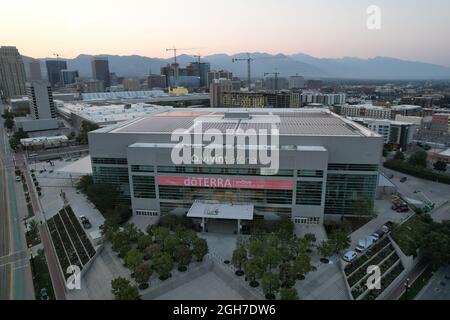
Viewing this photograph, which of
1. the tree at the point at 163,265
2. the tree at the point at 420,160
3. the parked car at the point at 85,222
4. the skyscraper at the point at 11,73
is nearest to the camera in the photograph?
the tree at the point at 163,265

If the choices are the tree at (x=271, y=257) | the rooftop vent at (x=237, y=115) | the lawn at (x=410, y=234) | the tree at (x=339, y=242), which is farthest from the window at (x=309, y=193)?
the rooftop vent at (x=237, y=115)

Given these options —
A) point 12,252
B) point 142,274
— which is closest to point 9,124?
point 12,252

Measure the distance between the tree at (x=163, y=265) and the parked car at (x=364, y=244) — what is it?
1951cm

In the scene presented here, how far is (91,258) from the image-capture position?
2969 cm

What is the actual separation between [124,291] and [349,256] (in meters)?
21.4

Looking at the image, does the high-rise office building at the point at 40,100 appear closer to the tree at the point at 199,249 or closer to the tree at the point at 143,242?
the tree at the point at 143,242

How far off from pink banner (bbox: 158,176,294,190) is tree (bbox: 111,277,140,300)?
1594 centimetres

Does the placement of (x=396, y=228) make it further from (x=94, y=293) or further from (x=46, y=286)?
(x=46, y=286)

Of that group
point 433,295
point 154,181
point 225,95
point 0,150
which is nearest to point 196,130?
point 154,181

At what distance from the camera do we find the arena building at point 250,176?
35719mm

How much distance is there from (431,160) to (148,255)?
2443 inches

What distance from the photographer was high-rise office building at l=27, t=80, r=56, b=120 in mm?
93438

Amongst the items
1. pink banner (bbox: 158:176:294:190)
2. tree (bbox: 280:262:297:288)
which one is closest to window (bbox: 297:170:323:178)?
pink banner (bbox: 158:176:294:190)

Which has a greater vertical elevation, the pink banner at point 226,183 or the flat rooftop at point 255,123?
the flat rooftop at point 255,123
